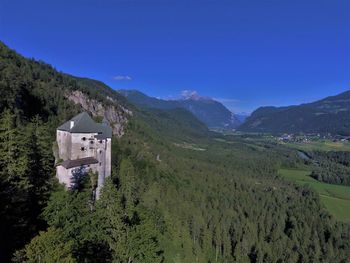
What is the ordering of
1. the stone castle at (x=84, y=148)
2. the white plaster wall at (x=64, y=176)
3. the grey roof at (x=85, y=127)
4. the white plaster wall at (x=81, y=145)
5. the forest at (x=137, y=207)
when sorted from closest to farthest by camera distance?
the forest at (x=137, y=207), the white plaster wall at (x=64, y=176), the stone castle at (x=84, y=148), the white plaster wall at (x=81, y=145), the grey roof at (x=85, y=127)

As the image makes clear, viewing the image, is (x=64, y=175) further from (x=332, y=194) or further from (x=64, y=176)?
(x=332, y=194)

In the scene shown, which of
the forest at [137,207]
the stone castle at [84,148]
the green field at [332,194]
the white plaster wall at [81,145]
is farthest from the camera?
the green field at [332,194]

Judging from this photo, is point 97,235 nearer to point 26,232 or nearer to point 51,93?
point 26,232

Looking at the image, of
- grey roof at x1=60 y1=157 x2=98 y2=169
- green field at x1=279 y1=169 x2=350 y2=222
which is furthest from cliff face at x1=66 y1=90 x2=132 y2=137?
green field at x1=279 y1=169 x2=350 y2=222

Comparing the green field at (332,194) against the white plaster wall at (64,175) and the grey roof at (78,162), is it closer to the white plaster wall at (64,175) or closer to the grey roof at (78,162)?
the grey roof at (78,162)

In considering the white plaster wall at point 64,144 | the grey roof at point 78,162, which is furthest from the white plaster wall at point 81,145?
the grey roof at point 78,162

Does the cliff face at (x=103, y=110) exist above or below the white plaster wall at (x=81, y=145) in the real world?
above

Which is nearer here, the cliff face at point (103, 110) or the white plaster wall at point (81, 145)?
the white plaster wall at point (81, 145)

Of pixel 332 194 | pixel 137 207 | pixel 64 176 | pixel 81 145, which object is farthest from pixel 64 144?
pixel 332 194
